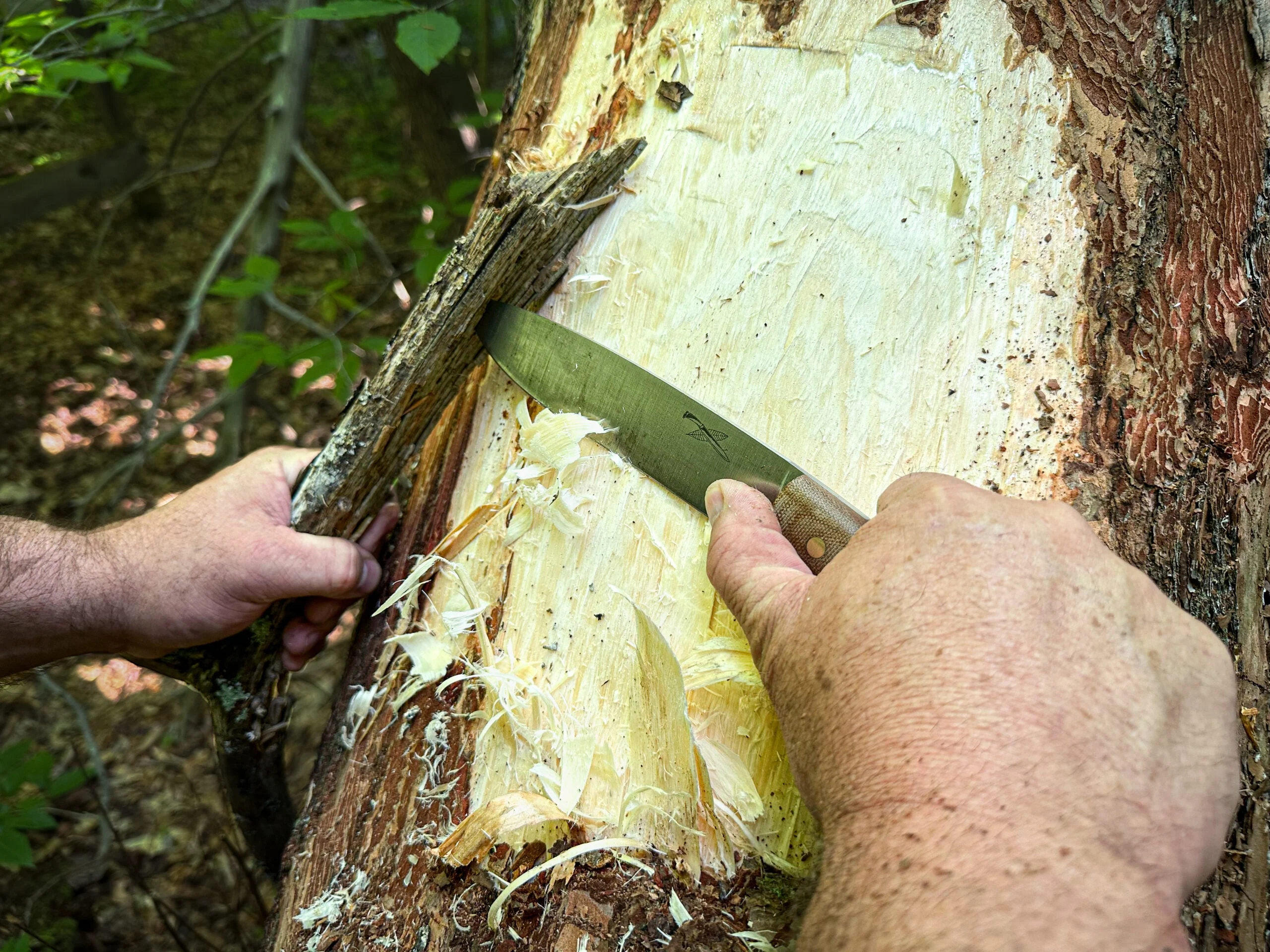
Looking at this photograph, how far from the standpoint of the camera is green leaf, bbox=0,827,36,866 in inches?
68.7

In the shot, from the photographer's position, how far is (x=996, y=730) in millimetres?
828

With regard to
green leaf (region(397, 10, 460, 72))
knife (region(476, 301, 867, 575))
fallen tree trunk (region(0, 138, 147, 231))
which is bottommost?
fallen tree trunk (region(0, 138, 147, 231))

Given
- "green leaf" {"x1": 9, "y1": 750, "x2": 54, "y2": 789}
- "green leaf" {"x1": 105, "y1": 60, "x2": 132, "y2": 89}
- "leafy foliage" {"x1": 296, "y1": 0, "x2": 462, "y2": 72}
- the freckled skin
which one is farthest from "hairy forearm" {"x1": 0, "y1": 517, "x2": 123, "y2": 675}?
"green leaf" {"x1": 105, "y1": 60, "x2": 132, "y2": 89}

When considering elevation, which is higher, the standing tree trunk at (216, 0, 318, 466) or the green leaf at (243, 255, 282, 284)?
the standing tree trunk at (216, 0, 318, 466)

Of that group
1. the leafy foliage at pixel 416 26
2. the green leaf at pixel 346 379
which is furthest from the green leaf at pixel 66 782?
the leafy foliage at pixel 416 26

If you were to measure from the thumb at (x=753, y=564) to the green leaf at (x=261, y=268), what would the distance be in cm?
184

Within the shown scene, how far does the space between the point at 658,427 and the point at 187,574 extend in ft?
2.97

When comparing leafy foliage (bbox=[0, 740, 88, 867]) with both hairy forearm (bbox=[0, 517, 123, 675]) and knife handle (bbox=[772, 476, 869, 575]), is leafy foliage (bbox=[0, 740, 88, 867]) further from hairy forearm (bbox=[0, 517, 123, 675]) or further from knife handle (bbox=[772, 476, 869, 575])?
knife handle (bbox=[772, 476, 869, 575])

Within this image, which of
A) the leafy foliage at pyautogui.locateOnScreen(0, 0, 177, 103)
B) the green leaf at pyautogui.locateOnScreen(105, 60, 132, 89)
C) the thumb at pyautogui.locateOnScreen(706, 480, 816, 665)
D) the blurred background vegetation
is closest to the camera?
the thumb at pyautogui.locateOnScreen(706, 480, 816, 665)

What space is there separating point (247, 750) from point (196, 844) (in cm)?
177

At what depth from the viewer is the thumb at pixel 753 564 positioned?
1.00 m

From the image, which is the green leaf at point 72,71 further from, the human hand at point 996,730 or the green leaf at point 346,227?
the human hand at point 996,730

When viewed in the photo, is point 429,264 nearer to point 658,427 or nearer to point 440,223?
point 440,223

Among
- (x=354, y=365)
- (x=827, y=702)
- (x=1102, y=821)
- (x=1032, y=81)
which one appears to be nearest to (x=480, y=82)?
(x=354, y=365)
